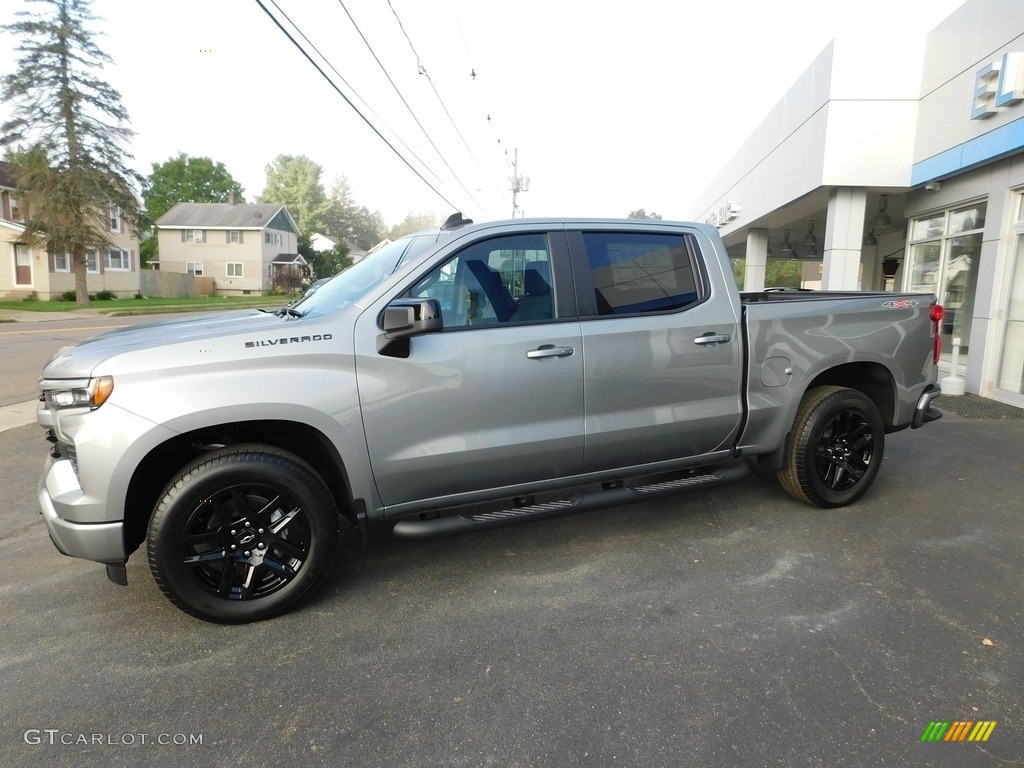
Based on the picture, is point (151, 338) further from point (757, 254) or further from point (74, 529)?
point (757, 254)

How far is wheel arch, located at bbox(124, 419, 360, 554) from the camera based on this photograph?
3.08m

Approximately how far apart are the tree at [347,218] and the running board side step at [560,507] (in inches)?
4065

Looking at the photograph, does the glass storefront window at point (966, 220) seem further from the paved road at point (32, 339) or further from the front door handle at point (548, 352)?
the paved road at point (32, 339)

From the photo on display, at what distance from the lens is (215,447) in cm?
325

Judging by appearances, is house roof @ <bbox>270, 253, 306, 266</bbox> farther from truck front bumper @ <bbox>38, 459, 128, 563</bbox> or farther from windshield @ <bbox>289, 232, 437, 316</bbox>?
truck front bumper @ <bbox>38, 459, 128, 563</bbox>

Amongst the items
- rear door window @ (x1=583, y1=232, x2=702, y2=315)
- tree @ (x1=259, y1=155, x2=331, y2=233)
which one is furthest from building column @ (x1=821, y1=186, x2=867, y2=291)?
tree @ (x1=259, y1=155, x2=331, y2=233)

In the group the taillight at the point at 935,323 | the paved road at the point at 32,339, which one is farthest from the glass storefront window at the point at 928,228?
the paved road at the point at 32,339

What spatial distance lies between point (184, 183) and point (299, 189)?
1696cm

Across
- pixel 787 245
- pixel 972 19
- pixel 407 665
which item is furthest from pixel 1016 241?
pixel 787 245

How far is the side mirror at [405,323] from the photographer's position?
3135 millimetres

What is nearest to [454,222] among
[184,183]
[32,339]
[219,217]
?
[32,339]

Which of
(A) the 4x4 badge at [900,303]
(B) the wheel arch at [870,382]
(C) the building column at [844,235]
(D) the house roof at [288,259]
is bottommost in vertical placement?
(B) the wheel arch at [870,382]

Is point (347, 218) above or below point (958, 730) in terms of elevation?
above

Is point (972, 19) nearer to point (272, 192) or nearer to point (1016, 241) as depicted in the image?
point (1016, 241)
